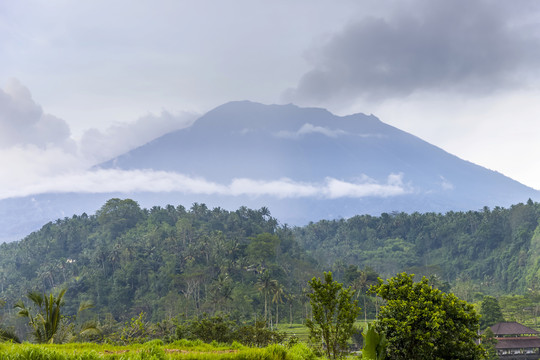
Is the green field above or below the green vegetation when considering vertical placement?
below

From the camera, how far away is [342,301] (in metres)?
15.4

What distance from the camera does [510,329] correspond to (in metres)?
49.1

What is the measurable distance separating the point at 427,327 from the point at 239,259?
223 ft

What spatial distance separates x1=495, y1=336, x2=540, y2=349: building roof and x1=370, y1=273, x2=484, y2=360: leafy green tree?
3801 cm

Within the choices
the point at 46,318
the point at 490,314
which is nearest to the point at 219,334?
the point at 46,318

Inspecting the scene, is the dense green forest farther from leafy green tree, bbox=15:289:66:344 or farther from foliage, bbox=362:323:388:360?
leafy green tree, bbox=15:289:66:344

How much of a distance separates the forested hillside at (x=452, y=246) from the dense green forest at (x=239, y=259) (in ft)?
0.93

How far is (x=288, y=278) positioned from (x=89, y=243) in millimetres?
50596

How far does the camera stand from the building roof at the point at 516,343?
46.3 m

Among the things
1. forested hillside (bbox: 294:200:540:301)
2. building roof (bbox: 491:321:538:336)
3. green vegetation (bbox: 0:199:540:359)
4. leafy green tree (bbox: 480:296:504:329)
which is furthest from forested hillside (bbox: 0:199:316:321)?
building roof (bbox: 491:321:538:336)

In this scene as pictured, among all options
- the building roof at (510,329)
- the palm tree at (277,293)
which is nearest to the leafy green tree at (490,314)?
the building roof at (510,329)

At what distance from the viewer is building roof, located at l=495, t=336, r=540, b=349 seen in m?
46.3

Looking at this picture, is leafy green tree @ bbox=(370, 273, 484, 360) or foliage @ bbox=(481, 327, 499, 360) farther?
foliage @ bbox=(481, 327, 499, 360)

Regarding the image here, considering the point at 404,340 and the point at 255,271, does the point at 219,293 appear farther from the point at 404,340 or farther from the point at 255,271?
the point at 404,340
